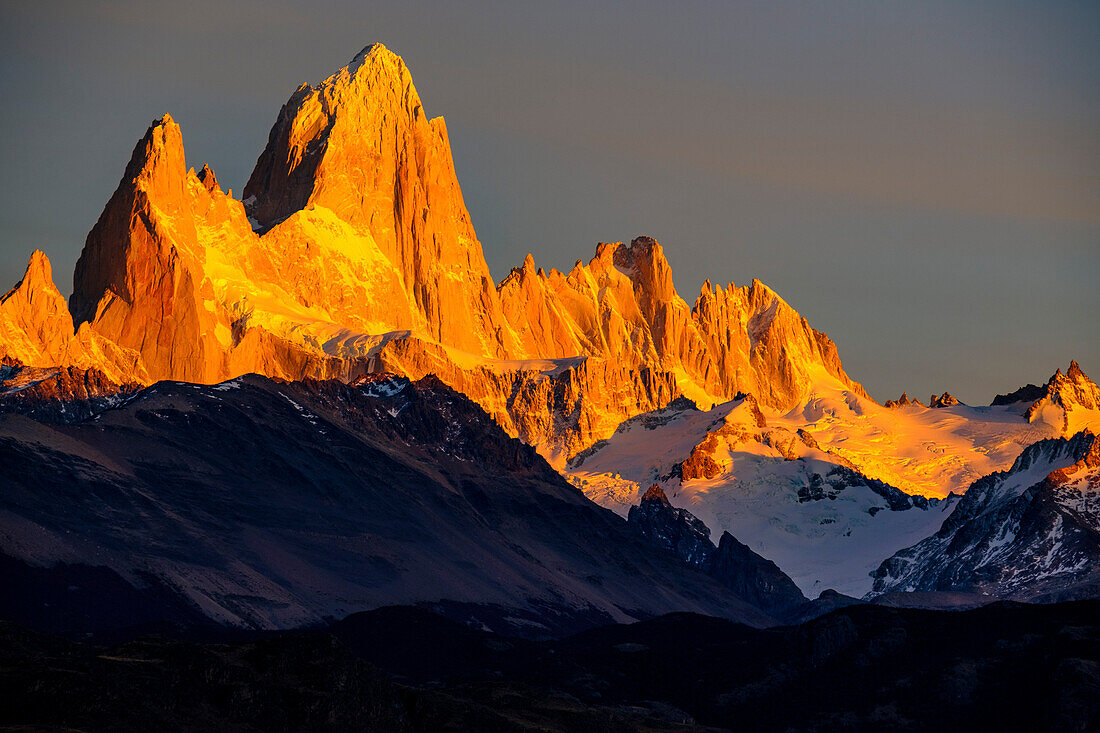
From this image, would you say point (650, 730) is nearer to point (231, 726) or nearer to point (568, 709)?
point (568, 709)

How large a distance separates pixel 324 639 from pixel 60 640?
22.4 meters

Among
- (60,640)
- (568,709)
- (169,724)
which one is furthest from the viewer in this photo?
(568,709)

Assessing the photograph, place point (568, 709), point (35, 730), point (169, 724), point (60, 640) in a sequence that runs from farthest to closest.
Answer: point (568, 709)
point (60, 640)
point (169, 724)
point (35, 730)

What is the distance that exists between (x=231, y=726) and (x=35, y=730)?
2114 cm

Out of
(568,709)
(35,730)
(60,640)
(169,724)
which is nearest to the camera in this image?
(35,730)

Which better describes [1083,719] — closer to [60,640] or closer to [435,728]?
[435,728]

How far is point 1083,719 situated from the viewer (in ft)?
650

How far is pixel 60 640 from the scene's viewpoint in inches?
6718

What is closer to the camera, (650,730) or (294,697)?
(294,697)

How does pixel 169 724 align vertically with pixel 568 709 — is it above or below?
below

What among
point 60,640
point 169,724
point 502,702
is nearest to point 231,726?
point 169,724

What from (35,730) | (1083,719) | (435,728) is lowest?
(35,730)

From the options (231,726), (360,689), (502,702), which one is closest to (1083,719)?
(502,702)

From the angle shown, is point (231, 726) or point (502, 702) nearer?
point (231, 726)
